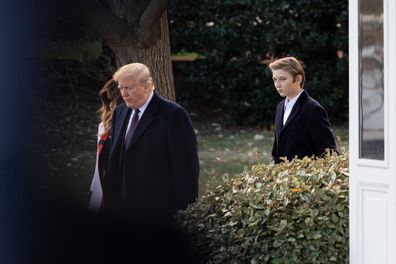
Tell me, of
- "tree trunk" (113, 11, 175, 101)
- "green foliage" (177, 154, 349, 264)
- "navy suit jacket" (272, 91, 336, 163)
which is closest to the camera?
"green foliage" (177, 154, 349, 264)

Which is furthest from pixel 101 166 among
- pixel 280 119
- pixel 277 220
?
pixel 277 220

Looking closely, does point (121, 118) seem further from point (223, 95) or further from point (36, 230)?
point (223, 95)

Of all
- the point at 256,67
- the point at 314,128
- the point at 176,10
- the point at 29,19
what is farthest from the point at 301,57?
the point at 314,128

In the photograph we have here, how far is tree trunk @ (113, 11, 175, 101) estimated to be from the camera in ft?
27.5

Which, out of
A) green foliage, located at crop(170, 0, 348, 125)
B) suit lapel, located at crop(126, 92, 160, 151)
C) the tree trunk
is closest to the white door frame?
suit lapel, located at crop(126, 92, 160, 151)

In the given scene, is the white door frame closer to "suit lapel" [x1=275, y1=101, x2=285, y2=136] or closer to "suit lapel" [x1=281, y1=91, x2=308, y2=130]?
"suit lapel" [x1=281, y1=91, x2=308, y2=130]

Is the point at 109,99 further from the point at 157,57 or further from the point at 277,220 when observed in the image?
the point at 277,220

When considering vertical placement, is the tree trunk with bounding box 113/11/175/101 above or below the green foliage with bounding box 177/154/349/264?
above

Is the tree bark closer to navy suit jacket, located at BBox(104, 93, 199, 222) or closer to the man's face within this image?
the man's face

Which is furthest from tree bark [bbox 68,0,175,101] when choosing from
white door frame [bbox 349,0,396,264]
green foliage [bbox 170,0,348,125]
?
green foliage [bbox 170,0,348,125]

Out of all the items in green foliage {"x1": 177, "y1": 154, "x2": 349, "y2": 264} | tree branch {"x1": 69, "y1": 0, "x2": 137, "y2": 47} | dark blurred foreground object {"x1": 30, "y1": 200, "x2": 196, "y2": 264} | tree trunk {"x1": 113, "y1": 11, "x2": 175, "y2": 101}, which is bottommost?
dark blurred foreground object {"x1": 30, "y1": 200, "x2": 196, "y2": 264}

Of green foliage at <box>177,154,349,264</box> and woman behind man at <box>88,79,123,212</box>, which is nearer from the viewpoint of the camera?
green foliage at <box>177,154,349,264</box>

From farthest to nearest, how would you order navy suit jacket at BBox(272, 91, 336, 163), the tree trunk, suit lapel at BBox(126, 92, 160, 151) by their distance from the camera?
the tree trunk, navy suit jacket at BBox(272, 91, 336, 163), suit lapel at BBox(126, 92, 160, 151)

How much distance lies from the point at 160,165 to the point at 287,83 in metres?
1.38
